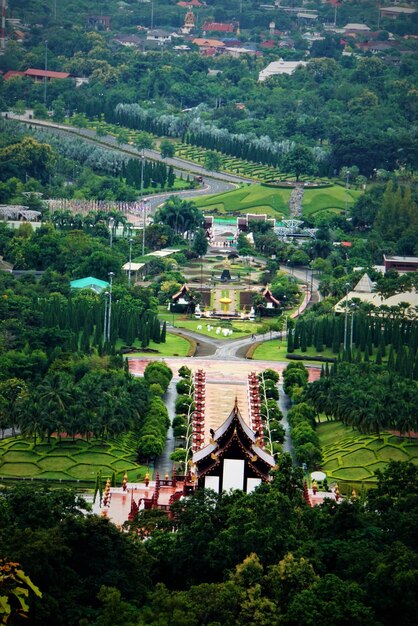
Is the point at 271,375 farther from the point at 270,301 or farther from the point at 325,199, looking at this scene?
the point at 325,199

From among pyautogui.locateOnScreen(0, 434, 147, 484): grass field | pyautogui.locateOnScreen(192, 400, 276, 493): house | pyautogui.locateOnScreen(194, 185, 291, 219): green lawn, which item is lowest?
pyautogui.locateOnScreen(194, 185, 291, 219): green lawn

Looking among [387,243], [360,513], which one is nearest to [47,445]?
[360,513]

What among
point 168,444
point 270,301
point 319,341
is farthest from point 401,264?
point 168,444

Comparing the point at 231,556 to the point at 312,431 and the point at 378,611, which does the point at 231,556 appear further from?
the point at 312,431

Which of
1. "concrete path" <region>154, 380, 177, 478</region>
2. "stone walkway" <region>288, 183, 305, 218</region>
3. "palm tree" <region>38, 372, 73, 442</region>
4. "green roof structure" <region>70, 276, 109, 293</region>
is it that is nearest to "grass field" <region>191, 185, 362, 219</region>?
"stone walkway" <region>288, 183, 305, 218</region>

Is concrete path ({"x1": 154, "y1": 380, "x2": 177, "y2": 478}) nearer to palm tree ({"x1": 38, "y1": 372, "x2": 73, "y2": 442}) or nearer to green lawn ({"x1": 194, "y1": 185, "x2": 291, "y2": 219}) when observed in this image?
palm tree ({"x1": 38, "y1": 372, "x2": 73, "y2": 442})

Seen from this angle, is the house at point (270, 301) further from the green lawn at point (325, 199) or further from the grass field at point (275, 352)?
the green lawn at point (325, 199)

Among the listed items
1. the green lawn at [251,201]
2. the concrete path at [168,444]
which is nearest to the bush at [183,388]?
the concrete path at [168,444]
